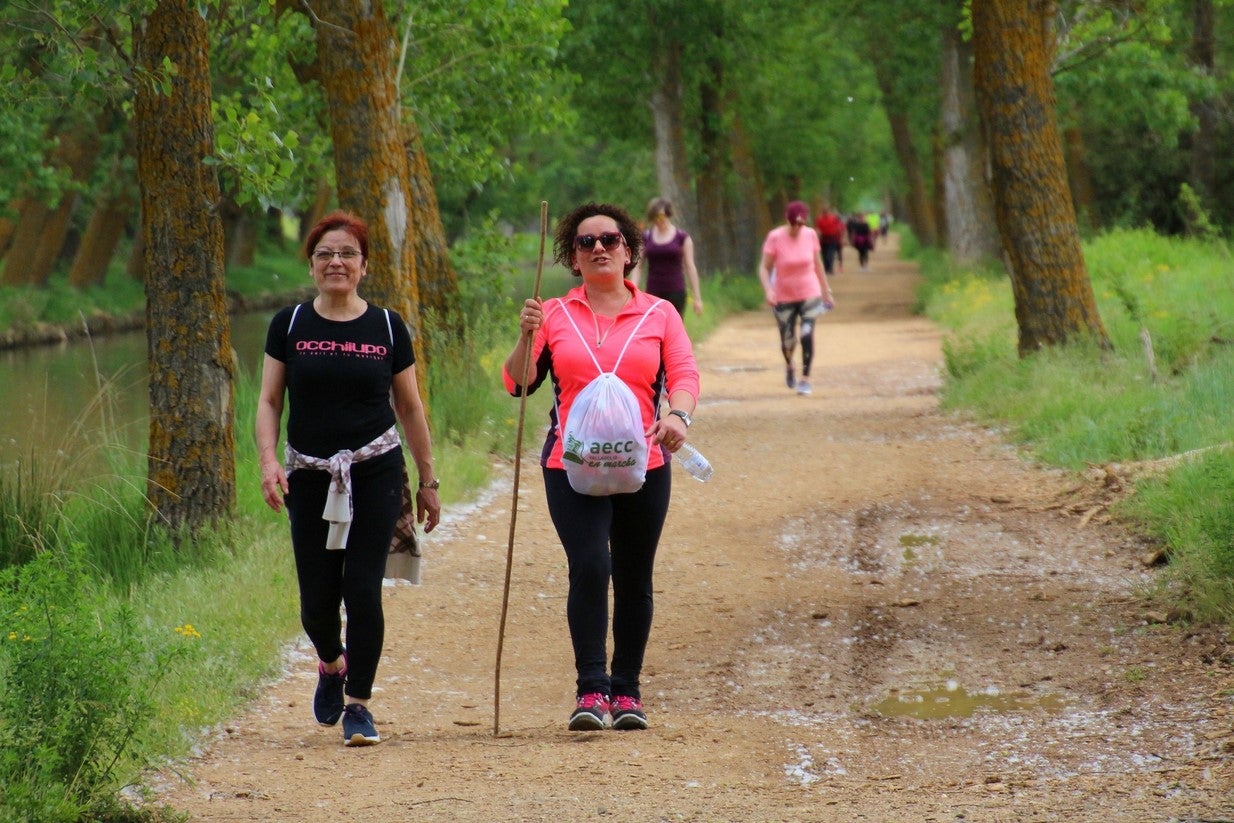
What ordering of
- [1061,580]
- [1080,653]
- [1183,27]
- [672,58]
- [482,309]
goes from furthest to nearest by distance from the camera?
[1183,27] → [672,58] → [482,309] → [1061,580] → [1080,653]

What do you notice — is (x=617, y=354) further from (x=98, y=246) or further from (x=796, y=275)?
(x=98, y=246)

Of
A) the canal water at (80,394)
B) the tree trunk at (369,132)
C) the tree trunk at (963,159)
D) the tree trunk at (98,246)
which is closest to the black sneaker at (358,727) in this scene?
the canal water at (80,394)

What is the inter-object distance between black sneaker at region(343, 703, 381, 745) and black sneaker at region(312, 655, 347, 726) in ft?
0.50

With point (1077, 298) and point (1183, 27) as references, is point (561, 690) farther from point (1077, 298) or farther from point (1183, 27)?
point (1183, 27)

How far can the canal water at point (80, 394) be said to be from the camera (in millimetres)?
10445

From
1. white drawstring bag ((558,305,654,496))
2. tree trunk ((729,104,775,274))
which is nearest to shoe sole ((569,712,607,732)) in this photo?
white drawstring bag ((558,305,654,496))

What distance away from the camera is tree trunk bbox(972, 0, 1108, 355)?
13711mm

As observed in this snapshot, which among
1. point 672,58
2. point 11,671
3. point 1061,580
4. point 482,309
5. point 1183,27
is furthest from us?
point 1183,27

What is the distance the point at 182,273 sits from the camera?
26.8ft

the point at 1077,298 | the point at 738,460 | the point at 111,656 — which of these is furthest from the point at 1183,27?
the point at 111,656

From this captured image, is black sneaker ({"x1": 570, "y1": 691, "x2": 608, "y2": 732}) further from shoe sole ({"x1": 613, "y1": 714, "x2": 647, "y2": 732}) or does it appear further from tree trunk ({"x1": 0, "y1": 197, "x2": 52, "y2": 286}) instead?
tree trunk ({"x1": 0, "y1": 197, "x2": 52, "y2": 286})

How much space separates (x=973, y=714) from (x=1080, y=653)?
967mm

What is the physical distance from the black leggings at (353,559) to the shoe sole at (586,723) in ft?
2.51

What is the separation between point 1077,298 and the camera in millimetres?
14094
